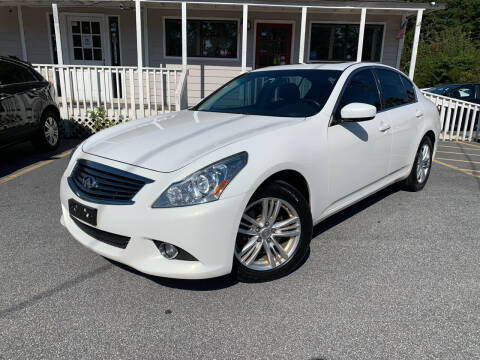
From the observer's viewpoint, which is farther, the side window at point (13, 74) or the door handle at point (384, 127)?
the side window at point (13, 74)

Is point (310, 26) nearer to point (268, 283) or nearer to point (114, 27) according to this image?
point (114, 27)

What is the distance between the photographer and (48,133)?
7.07 m

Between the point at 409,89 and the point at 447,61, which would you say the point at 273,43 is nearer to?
the point at 409,89

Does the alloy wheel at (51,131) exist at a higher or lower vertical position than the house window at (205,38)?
lower

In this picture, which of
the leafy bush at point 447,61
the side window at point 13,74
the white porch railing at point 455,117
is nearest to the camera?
the side window at point 13,74

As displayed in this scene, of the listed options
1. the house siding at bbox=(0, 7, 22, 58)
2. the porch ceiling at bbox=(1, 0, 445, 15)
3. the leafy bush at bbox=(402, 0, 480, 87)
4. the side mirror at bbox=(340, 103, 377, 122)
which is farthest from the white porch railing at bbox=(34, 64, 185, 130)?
the leafy bush at bbox=(402, 0, 480, 87)

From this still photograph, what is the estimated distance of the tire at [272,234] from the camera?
2658mm

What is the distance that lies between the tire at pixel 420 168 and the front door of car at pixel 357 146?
40.2 inches

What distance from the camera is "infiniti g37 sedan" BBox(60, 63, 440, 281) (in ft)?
7.77

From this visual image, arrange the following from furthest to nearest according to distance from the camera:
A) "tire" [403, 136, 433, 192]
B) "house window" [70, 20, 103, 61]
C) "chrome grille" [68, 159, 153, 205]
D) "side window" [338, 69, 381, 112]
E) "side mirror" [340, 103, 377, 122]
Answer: "house window" [70, 20, 103, 61] < "tire" [403, 136, 433, 192] < "side window" [338, 69, 381, 112] < "side mirror" [340, 103, 377, 122] < "chrome grille" [68, 159, 153, 205]

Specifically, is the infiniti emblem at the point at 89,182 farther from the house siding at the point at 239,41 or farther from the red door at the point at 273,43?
the red door at the point at 273,43

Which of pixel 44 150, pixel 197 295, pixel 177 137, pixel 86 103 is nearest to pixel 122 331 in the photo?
pixel 197 295

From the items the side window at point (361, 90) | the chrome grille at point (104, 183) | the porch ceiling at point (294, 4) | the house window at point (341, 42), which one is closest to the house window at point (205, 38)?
the porch ceiling at point (294, 4)

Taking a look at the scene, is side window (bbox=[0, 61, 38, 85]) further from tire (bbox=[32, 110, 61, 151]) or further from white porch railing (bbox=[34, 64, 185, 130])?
white porch railing (bbox=[34, 64, 185, 130])
